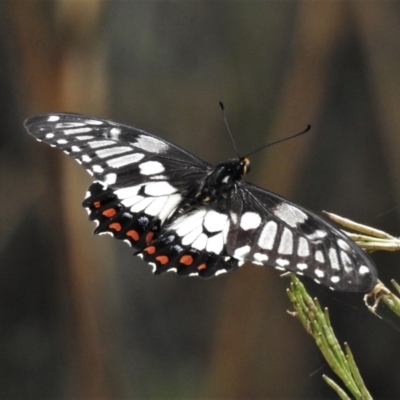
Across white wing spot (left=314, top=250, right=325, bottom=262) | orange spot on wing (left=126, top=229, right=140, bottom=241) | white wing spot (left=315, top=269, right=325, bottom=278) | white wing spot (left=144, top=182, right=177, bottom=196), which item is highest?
white wing spot (left=144, top=182, right=177, bottom=196)

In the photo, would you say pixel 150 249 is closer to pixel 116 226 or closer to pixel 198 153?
pixel 116 226

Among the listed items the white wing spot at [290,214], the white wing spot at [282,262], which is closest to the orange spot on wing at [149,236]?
the white wing spot at [290,214]

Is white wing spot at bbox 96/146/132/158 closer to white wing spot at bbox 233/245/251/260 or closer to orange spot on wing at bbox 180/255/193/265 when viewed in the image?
orange spot on wing at bbox 180/255/193/265

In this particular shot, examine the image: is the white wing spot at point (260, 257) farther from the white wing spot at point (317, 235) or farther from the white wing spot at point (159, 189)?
the white wing spot at point (159, 189)

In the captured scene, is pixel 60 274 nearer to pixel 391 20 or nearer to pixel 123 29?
pixel 123 29

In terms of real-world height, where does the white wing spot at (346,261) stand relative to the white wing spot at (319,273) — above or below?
above

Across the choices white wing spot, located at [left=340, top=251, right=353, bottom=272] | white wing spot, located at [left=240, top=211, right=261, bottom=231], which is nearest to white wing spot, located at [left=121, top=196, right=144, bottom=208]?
white wing spot, located at [left=240, top=211, right=261, bottom=231]

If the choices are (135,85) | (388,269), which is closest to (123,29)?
(135,85)
